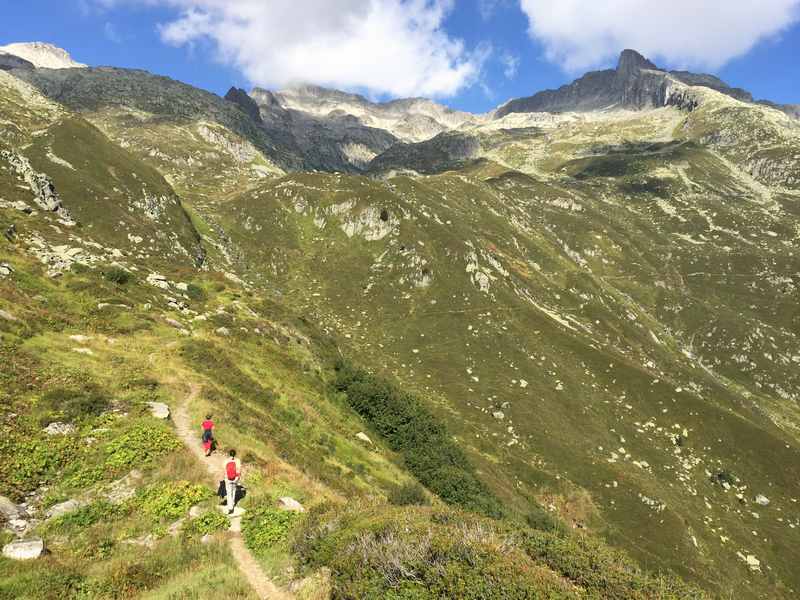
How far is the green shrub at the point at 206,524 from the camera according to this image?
14966 millimetres

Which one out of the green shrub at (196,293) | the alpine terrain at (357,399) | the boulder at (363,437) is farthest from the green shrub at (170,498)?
the green shrub at (196,293)

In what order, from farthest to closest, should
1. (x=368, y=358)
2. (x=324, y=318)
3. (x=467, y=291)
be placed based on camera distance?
(x=467, y=291)
(x=324, y=318)
(x=368, y=358)

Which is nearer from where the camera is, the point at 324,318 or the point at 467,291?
the point at 324,318

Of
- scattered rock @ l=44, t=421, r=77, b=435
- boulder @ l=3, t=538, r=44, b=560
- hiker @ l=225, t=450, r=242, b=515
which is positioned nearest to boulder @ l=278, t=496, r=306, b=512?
hiker @ l=225, t=450, r=242, b=515

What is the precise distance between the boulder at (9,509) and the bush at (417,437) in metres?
32.4

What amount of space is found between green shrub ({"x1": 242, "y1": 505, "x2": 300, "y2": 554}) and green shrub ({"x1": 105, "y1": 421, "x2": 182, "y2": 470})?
Answer: 573 centimetres

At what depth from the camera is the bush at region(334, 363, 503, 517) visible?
4125cm

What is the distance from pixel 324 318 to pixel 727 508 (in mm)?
77045

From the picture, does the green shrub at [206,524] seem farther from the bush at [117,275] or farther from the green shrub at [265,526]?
the bush at [117,275]

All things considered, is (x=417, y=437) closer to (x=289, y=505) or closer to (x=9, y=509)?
(x=289, y=505)

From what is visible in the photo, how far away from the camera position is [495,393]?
7519 cm

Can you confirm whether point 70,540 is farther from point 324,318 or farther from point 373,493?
point 324,318

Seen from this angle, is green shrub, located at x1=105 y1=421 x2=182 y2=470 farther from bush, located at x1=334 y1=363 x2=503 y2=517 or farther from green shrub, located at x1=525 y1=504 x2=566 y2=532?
green shrub, located at x1=525 y1=504 x2=566 y2=532

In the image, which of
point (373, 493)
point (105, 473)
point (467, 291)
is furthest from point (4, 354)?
point (467, 291)
